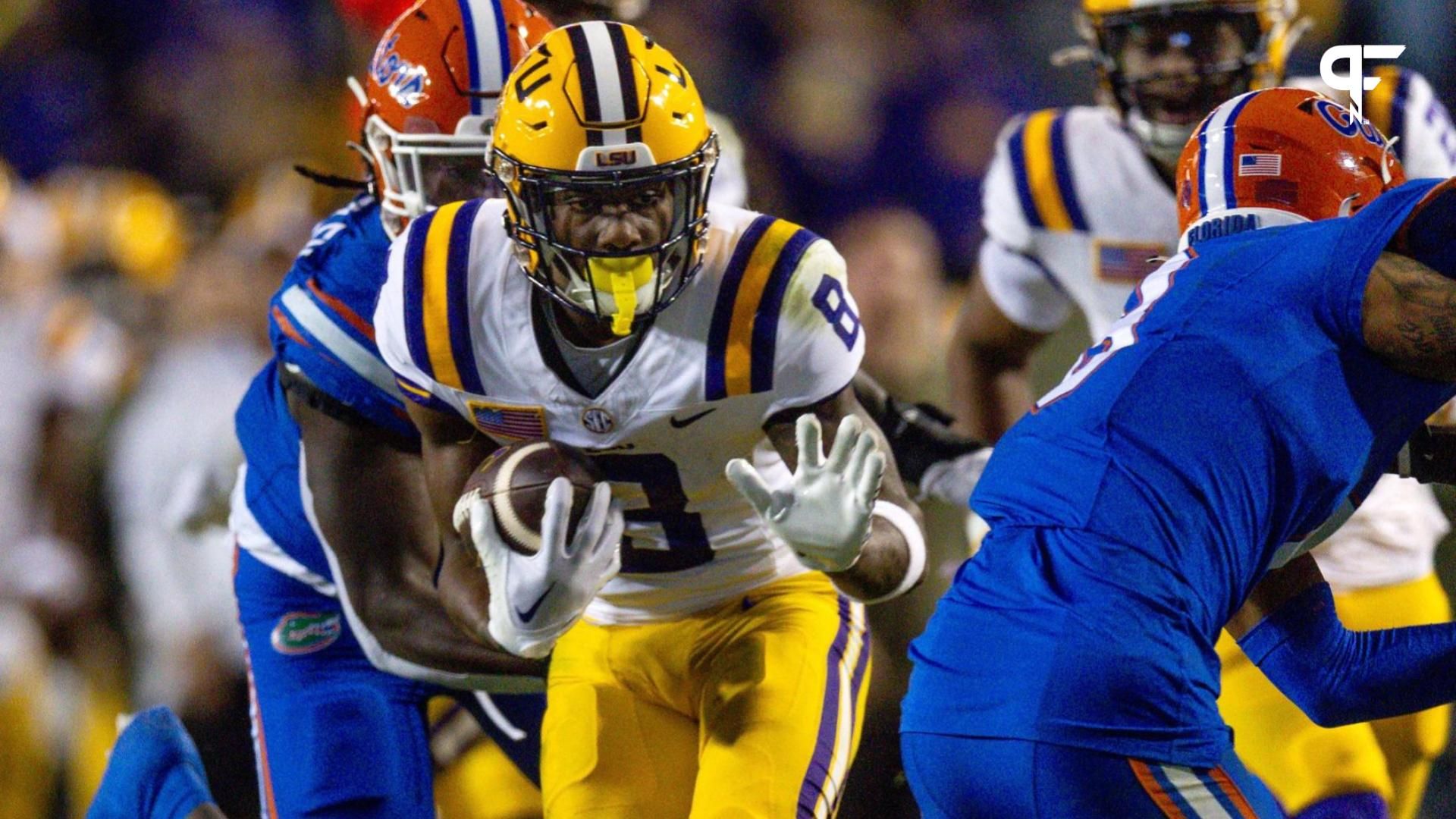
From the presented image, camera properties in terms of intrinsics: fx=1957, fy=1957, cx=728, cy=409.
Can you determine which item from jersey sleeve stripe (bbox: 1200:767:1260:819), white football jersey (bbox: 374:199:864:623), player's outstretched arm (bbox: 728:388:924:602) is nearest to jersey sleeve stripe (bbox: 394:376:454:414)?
white football jersey (bbox: 374:199:864:623)

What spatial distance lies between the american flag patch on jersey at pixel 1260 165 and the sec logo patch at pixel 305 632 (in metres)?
1.73

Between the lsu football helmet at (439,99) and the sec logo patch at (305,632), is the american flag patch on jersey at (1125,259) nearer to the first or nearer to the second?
the lsu football helmet at (439,99)

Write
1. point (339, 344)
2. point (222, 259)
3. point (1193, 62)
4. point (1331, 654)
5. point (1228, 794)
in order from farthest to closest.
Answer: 1. point (222, 259)
2. point (1193, 62)
3. point (339, 344)
4. point (1331, 654)
5. point (1228, 794)

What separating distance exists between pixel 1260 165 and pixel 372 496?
1.51 metres

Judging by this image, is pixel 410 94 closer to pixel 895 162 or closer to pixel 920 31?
pixel 895 162

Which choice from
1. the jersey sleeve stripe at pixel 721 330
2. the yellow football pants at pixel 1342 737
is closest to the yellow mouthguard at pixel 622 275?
the jersey sleeve stripe at pixel 721 330

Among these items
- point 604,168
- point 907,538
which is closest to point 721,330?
point 604,168

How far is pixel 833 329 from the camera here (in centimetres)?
272

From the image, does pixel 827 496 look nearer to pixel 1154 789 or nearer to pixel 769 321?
pixel 769 321

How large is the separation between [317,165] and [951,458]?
4.01m

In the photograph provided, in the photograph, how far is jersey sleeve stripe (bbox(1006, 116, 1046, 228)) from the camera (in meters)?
3.95

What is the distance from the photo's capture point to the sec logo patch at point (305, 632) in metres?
3.35

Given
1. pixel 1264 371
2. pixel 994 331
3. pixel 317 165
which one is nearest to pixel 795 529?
pixel 1264 371

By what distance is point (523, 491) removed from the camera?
8.55 feet
